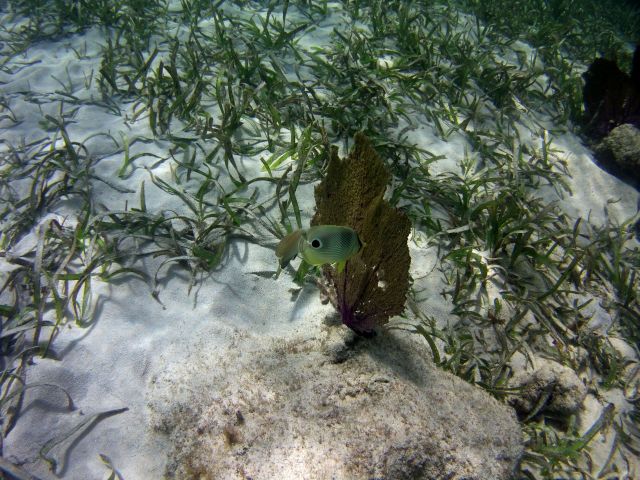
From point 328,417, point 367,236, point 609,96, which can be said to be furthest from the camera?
point 609,96

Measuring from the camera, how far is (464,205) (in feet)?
13.0

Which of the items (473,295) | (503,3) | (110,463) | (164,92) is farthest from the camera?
(503,3)

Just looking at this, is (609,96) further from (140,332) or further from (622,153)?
(140,332)

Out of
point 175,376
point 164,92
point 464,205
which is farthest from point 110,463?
point 164,92

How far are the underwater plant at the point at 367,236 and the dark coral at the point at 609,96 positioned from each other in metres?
5.29

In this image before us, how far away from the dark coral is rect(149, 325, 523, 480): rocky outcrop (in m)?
5.52

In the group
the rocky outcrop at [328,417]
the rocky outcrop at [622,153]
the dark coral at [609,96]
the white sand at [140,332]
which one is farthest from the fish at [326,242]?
the dark coral at [609,96]

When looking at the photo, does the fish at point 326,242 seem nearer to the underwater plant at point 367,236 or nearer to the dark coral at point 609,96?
the underwater plant at point 367,236

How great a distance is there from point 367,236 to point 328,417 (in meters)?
1.23

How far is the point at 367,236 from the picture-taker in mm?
2578

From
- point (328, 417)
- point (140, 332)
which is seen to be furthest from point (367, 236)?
point (140, 332)

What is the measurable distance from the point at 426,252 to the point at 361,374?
1695 mm

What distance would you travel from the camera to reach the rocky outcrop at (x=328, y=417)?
2.01 meters

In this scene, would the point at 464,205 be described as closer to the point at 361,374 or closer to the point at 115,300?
the point at 361,374
